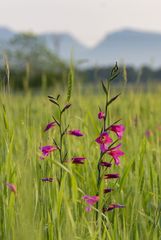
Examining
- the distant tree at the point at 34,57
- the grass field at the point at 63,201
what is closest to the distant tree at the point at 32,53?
the distant tree at the point at 34,57

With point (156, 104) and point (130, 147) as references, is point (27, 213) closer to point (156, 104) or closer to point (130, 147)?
point (130, 147)

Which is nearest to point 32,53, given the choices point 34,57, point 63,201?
point 34,57

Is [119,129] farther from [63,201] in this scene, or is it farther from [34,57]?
[34,57]

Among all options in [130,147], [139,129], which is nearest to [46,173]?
[130,147]

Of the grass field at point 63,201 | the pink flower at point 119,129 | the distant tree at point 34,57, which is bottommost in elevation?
the grass field at point 63,201

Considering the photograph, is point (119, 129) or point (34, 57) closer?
point (119, 129)

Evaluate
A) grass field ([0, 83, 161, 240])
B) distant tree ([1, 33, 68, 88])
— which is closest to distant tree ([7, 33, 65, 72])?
distant tree ([1, 33, 68, 88])

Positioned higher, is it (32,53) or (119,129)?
(32,53)

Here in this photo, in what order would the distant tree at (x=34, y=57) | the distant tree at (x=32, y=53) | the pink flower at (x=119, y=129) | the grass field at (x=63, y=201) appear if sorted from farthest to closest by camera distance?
1. the distant tree at (x=32, y=53)
2. the distant tree at (x=34, y=57)
3. the pink flower at (x=119, y=129)
4. the grass field at (x=63, y=201)

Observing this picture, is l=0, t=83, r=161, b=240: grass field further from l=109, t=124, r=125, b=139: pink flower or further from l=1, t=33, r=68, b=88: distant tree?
l=1, t=33, r=68, b=88: distant tree

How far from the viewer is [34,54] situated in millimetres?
23125

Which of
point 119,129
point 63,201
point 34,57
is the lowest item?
point 63,201

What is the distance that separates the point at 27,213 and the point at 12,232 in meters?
0.28

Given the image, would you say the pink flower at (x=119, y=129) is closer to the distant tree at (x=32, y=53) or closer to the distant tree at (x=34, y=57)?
the distant tree at (x=34, y=57)
